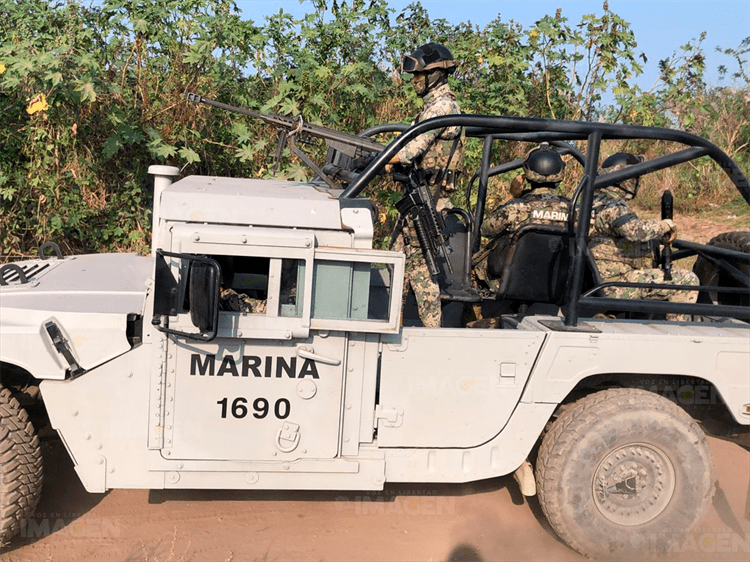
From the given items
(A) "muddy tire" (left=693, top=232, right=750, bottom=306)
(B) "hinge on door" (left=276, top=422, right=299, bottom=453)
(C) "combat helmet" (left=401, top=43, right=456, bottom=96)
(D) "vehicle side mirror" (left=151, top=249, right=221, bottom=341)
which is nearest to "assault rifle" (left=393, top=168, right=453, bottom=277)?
(C) "combat helmet" (left=401, top=43, right=456, bottom=96)

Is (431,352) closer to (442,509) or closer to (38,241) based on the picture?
(442,509)

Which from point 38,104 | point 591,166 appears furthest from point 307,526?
point 38,104

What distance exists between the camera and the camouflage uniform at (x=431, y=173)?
13.2 feet

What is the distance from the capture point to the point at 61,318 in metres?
3.31

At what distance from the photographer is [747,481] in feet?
15.4

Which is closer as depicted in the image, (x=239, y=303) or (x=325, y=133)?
(x=239, y=303)

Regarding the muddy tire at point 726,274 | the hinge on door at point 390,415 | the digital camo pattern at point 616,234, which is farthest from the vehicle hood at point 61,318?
the muddy tire at point 726,274

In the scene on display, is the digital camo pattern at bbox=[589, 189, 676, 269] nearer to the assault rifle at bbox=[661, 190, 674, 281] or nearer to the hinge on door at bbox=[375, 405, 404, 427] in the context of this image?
the assault rifle at bbox=[661, 190, 674, 281]

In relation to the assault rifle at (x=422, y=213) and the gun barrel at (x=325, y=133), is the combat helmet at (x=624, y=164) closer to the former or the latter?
the assault rifle at (x=422, y=213)

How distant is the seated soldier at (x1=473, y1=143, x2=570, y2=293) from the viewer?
4.58 meters

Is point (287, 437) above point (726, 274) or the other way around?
the other way around

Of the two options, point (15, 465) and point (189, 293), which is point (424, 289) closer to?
point (189, 293)

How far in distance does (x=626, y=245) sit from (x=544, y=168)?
72 cm

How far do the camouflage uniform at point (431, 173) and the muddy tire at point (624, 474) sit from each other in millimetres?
1010
